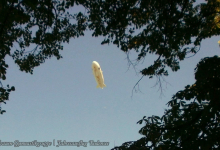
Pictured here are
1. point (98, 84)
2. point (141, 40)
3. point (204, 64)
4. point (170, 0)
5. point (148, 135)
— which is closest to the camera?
point (148, 135)

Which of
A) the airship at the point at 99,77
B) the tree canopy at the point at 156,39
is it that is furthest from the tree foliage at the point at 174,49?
the airship at the point at 99,77

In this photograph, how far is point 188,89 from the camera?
22.2 ft

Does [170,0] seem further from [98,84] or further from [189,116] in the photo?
[98,84]

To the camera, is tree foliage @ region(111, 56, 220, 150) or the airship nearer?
tree foliage @ region(111, 56, 220, 150)

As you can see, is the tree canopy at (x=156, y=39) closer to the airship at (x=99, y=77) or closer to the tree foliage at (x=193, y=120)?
the tree foliage at (x=193, y=120)

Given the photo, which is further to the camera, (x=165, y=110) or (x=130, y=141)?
(x=165, y=110)

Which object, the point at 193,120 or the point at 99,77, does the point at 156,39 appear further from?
the point at 99,77

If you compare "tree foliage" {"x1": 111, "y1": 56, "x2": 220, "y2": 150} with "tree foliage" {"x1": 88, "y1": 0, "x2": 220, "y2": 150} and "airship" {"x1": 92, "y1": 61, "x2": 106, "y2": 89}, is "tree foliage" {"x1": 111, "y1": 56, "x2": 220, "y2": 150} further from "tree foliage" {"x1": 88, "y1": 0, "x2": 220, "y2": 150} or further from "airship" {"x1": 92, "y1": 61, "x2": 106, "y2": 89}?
"airship" {"x1": 92, "y1": 61, "x2": 106, "y2": 89}

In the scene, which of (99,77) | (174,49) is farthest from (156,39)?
(99,77)

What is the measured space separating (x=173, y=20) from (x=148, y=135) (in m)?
3.27

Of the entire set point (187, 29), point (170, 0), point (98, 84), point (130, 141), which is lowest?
point (130, 141)

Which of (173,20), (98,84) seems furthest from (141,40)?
(98,84)

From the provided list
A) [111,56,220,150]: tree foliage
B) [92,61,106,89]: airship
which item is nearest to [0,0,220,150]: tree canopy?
[111,56,220,150]: tree foliage

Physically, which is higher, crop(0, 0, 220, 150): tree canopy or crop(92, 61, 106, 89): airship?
crop(92, 61, 106, 89): airship
